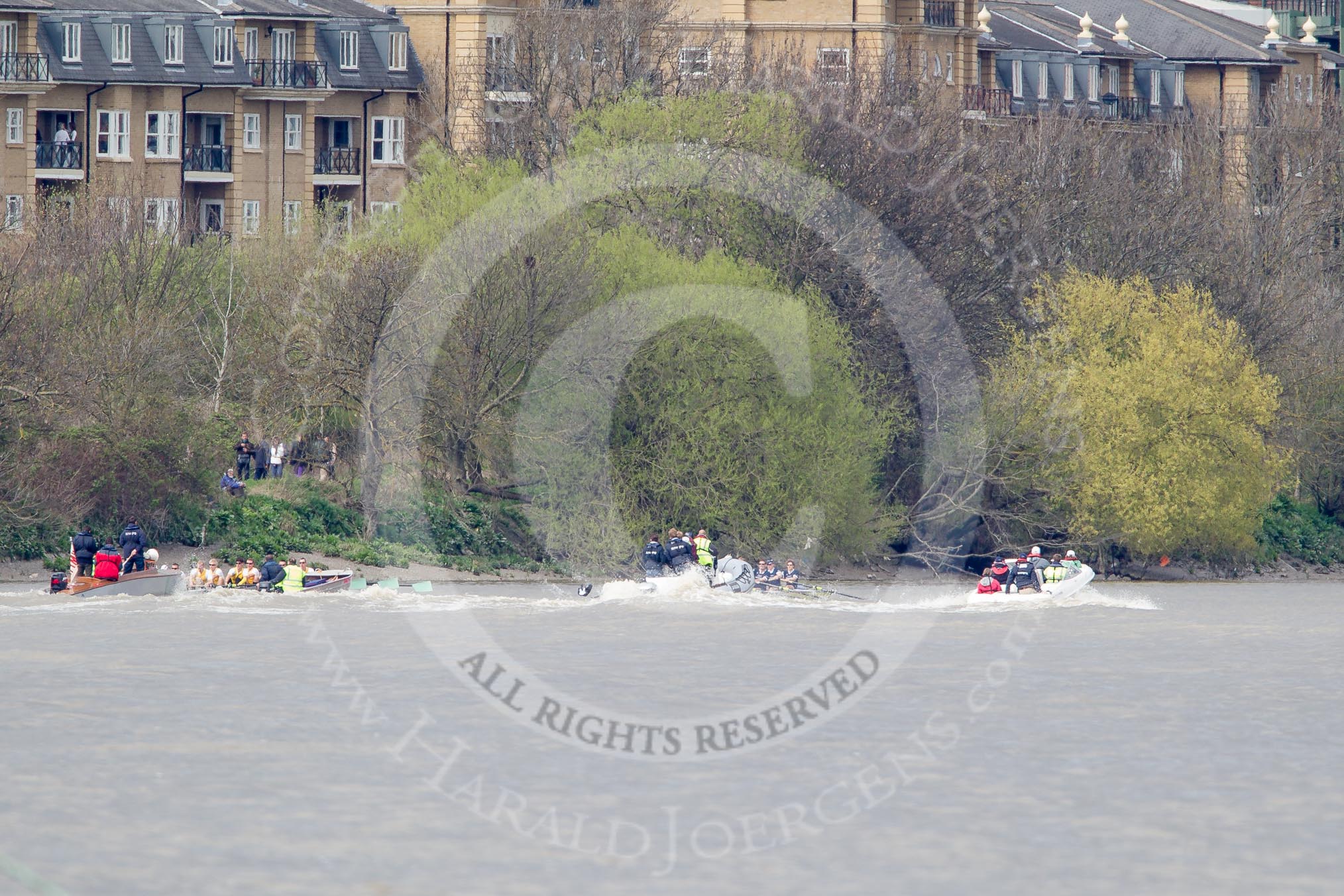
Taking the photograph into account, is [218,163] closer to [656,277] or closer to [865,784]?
[656,277]

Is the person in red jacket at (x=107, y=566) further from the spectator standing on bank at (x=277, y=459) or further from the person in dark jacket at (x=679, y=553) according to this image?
the person in dark jacket at (x=679, y=553)

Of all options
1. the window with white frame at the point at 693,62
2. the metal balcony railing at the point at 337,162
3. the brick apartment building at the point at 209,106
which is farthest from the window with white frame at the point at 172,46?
the window with white frame at the point at 693,62

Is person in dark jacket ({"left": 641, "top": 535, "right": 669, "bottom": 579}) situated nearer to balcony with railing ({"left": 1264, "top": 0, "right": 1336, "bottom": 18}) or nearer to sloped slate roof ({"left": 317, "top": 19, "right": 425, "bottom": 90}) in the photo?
sloped slate roof ({"left": 317, "top": 19, "right": 425, "bottom": 90})

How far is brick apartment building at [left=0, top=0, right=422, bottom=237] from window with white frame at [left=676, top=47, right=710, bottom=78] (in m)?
13.2

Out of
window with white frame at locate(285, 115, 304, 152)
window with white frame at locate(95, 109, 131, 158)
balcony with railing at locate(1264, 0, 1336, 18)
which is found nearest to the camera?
window with white frame at locate(95, 109, 131, 158)

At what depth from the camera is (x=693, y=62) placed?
8375cm

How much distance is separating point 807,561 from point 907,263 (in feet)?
34.2

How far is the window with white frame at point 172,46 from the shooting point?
95.4 metres

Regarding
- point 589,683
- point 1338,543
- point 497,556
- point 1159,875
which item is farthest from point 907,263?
point 1159,875

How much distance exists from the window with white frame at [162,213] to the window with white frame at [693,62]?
62.4ft

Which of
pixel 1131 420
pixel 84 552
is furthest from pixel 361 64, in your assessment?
pixel 84 552

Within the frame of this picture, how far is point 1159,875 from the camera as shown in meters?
31.0

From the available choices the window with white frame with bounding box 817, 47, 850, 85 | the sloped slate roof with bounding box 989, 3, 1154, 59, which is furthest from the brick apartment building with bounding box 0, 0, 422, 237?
the sloped slate roof with bounding box 989, 3, 1154, 59

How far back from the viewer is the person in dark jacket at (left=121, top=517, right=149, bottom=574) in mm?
59562
